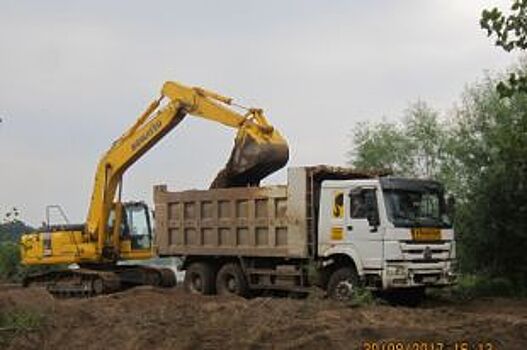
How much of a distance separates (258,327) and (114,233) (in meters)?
12.8

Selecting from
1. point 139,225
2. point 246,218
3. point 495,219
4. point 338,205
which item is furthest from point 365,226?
point 139,225

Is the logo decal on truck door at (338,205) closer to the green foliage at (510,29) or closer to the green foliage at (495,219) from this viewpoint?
the green foliage at (495,219)

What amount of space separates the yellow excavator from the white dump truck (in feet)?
8.73

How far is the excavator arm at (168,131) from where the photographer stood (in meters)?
19.9

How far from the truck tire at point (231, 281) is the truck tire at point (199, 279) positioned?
0.23m

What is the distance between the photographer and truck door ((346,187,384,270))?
55.7 feet

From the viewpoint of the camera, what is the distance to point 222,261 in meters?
20.6

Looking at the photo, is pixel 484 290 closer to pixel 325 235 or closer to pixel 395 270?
pixel 395 270

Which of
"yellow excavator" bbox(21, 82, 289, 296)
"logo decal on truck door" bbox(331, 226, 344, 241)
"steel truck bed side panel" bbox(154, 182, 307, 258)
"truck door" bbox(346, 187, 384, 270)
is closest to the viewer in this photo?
"truck door" bbox(346, 187, 384, 270)

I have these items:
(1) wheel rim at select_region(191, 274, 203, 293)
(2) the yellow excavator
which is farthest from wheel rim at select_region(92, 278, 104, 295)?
(1) wheel rim at select_region(191, 274, 203, 293)

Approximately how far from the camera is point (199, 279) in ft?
69.0

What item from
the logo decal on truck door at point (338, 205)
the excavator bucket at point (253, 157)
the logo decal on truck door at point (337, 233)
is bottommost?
the logo decal on truck door at point (337, 233)

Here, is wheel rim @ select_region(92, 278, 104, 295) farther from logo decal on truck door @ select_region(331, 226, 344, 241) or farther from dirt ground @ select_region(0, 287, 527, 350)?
logo decal on truck door @ select_region(331, 226, 344, 241)

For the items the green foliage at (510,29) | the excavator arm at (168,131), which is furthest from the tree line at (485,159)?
the excavator arm at (168,131)
